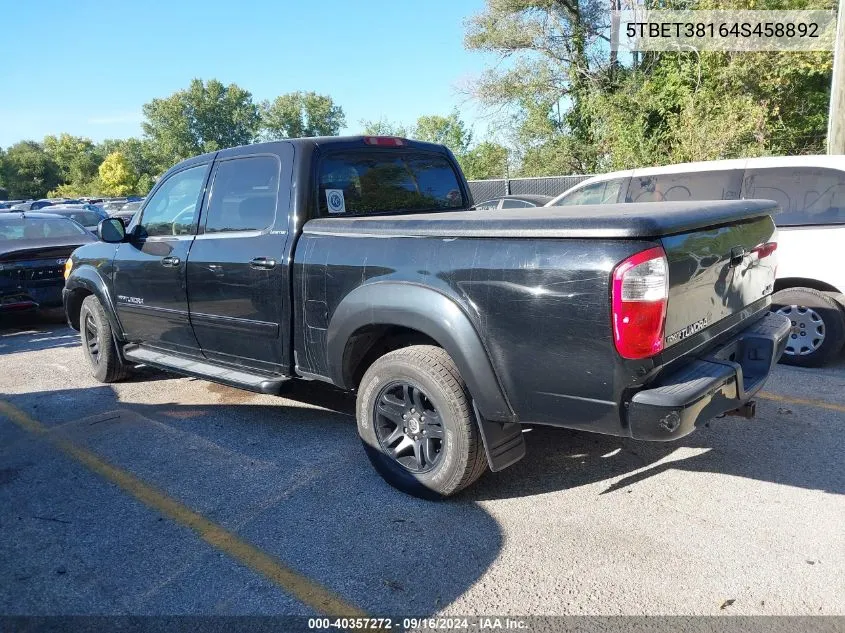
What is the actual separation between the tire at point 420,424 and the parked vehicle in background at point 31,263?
6825mm

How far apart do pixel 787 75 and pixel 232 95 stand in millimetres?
93040

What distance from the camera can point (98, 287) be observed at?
5793 mm

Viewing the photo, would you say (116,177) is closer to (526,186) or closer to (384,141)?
(526,186)

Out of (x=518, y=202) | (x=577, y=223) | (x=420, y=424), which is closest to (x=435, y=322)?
(x=420, y=424)

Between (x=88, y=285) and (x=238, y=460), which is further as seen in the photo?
(x=88, y=285)

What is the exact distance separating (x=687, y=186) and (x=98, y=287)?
544 centimetres

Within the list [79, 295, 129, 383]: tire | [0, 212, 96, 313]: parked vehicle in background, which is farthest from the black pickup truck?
[0, 212, 96, 313]: parked vehicle in background

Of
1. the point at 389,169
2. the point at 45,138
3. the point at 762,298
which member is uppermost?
the point at 45,138

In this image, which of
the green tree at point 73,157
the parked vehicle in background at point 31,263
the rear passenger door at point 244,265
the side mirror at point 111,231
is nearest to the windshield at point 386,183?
the rear passenger door at point 244,265

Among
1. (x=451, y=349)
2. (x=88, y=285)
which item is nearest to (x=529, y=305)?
(x=451, y=349)

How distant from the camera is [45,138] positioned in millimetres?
102875

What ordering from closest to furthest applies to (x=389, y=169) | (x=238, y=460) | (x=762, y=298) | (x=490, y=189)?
(x=762, y=298) < (x=238, y=460) < (x=389, y=169) < (x=490, y=189)

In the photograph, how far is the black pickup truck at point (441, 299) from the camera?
277cm

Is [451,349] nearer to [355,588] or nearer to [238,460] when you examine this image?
[355,588]
